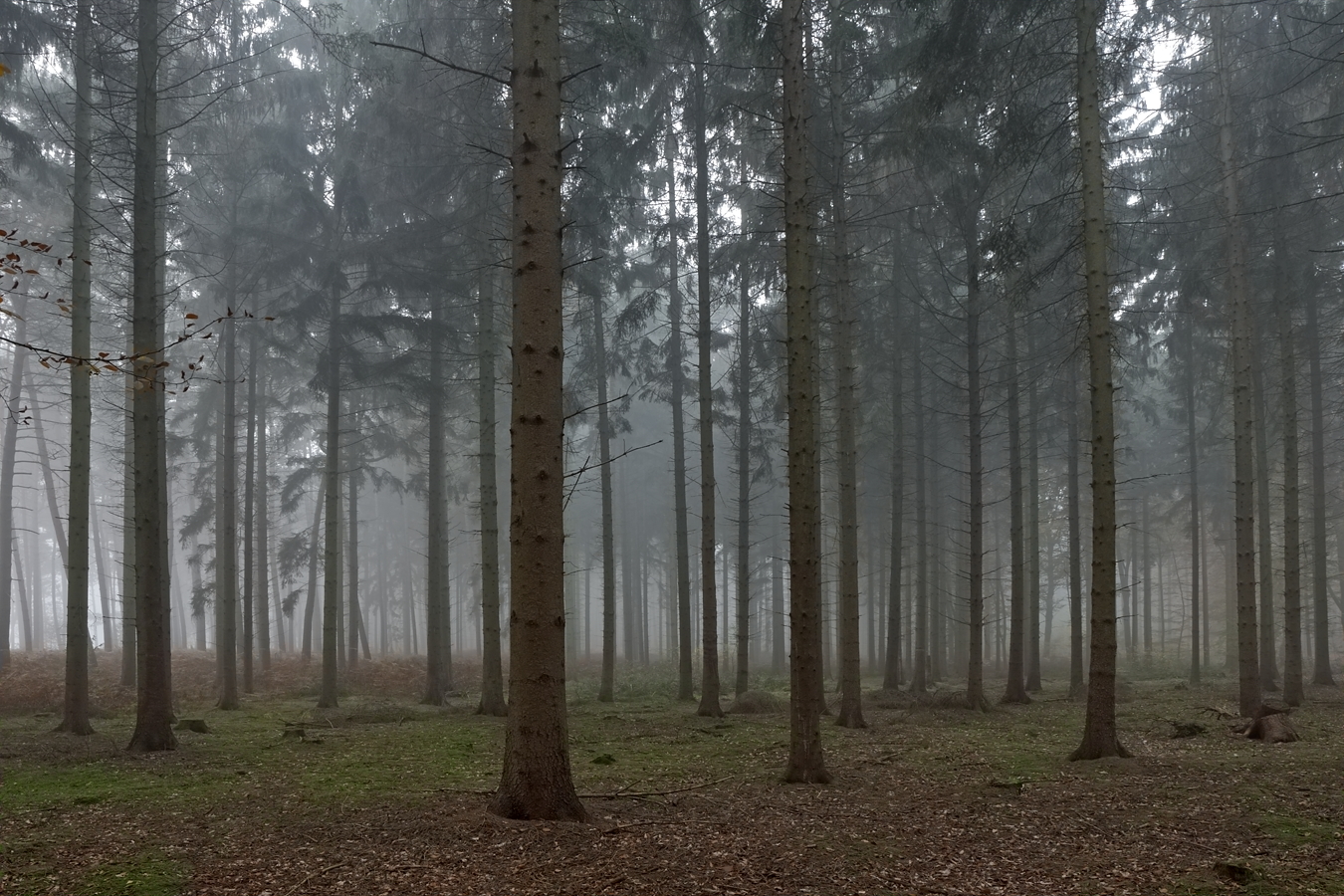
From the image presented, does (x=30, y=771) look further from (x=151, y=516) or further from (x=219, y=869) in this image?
(x=219, y=869)

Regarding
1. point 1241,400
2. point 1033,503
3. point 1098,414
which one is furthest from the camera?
point 1033,503

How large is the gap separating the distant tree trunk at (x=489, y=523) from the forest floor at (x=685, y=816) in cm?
213

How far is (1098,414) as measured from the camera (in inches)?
403

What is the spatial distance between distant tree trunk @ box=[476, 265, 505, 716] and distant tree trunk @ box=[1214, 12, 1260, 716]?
480 inches

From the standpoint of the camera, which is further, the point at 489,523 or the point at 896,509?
the point at 896,509

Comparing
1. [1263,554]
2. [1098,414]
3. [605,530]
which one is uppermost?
[1098,414]

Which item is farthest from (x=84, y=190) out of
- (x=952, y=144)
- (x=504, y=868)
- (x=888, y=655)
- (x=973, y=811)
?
(x=888, y=655)

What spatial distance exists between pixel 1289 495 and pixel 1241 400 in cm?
350

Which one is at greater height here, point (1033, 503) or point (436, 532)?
point (1033, 503)

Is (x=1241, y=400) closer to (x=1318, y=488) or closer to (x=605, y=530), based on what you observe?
Result: (x=1318, y=488)

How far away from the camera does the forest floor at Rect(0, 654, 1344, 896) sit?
5871mm

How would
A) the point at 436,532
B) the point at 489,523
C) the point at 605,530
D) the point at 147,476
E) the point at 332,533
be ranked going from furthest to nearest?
the point at 605,530 < the point at 436,532 < the point at 332,533 < the point at 489,523 < the point at 147,476

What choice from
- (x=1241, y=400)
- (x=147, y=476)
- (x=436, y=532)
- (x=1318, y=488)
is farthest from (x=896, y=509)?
(x=147, y=476)

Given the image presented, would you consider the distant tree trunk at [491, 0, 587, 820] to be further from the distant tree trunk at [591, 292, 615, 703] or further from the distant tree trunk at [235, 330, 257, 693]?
the distant tree trunk at [235, 330, 257, 693]
